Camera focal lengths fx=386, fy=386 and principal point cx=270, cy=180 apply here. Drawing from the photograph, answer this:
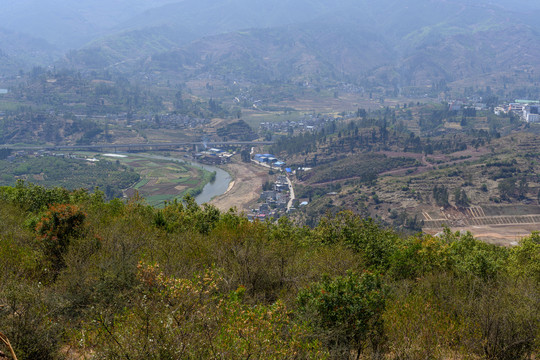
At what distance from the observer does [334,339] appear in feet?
40.5

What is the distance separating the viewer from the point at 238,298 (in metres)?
13.4

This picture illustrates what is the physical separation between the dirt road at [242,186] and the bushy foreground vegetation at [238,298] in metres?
56.2

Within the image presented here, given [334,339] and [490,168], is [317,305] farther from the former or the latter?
[490,168]

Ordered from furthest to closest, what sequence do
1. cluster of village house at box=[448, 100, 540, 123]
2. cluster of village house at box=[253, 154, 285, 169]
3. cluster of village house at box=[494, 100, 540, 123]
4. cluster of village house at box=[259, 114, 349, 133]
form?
1. cluster of village house at box=[448, 100, 540, 123]
2. cluster of village house at box=[494, 100, 540, 123]
3. cluster of village house at box=[259, 114, 349, 133]
4. cluster of village house at box=[253, 154, 285, 169]

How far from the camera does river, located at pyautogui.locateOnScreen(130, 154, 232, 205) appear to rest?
87.4 m

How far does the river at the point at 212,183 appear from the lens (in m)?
87.4

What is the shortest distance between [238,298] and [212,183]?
85885 millimetres

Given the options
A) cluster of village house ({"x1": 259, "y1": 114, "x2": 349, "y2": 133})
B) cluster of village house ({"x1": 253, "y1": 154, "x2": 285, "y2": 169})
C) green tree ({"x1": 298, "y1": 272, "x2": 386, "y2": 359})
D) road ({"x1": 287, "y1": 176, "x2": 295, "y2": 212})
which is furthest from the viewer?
cluster of village house ({"x1": 259, "y1": 114, "x2": 349, "y2": 133})

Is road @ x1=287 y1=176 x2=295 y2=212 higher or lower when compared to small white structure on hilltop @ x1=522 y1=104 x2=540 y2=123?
lower

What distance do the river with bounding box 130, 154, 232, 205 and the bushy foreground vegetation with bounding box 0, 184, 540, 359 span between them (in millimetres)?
62367

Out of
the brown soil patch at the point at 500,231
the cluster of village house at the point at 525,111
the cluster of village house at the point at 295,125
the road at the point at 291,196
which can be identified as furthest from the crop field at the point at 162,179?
the cluster of village house at the point at 525,111

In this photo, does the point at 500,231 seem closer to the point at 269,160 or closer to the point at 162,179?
the point at 269,160

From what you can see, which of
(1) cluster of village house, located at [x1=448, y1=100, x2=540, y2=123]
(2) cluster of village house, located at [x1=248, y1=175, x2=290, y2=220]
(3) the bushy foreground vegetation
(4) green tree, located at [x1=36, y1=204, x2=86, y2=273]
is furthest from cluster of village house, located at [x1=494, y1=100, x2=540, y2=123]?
(4) green tree, located at [x1=36, y1=204, x2=86, y2=273]

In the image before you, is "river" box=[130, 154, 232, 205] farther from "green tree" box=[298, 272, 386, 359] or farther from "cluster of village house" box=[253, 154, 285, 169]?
"green tree" box=[298, 272, 386, 359]
